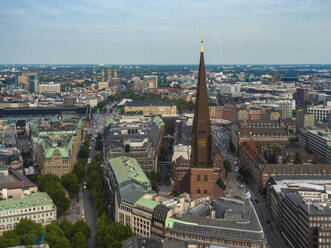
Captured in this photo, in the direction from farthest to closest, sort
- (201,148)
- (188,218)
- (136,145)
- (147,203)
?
(136,145) → (201,148) → (147,203) → (188,218)

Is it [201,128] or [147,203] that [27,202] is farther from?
[201,128]

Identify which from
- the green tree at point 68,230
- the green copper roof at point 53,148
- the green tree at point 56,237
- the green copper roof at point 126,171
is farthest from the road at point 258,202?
the green copper roof at point 53,148

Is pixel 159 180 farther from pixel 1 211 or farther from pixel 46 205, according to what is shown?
pixel 1 211

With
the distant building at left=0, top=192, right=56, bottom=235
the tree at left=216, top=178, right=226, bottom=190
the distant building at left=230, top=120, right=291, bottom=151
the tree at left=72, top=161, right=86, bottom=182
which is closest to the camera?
the distant building at left=0, top=192, right=56, bottom=235

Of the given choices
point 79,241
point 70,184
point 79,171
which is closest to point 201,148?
point 79,241

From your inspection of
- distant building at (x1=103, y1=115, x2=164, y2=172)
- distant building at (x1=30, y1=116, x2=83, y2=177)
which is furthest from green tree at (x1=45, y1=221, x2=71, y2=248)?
distant building at (x1=103, y1=115, x2=164, y2=172)

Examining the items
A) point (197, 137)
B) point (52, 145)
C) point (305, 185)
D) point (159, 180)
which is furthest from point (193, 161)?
point (52, 145)

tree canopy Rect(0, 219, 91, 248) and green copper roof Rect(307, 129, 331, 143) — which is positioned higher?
green copper roof Rect(307, 129, 331, 143)

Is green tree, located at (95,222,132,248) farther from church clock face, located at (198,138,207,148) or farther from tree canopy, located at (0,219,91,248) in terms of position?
church clock face, located at (198,138,207,148)
